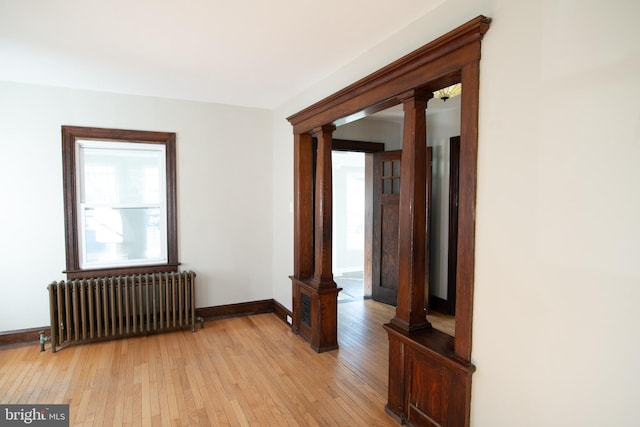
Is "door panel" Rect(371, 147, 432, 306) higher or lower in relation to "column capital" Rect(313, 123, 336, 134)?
lower

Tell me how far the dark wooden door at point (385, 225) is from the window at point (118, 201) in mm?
2754

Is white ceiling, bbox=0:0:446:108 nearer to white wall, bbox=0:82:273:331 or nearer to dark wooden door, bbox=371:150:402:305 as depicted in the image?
white wall, bbox=0:82:273:331

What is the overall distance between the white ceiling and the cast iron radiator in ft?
6.76

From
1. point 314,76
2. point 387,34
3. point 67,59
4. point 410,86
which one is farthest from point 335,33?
point 67,59

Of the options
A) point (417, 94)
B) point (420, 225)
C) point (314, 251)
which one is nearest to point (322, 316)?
point (314, 251)

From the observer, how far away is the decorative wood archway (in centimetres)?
187

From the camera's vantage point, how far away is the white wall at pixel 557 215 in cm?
131

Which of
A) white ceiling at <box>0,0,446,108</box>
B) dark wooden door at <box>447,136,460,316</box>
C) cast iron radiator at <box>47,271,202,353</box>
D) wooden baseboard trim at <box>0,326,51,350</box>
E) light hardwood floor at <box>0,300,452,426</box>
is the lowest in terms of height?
light hardwood floor at <box>0,300,452,426</box>

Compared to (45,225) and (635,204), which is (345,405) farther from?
(45,225)

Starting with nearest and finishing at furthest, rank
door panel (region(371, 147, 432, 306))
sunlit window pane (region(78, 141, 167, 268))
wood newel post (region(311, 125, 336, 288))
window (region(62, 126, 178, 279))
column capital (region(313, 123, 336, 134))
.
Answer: column capital (region(313, 123, 336, 134)) → wood newel post (region(311, 125, 336, 288)) → window (region(62, 126, 178, 279)) → sunlit window pane (region(78, 141, 167, 268)) → door panel (region(371, 147, 432, 306))

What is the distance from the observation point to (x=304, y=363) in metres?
3.22

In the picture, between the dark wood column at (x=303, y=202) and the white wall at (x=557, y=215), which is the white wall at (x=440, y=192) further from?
the white wall at (x=557, y=215)

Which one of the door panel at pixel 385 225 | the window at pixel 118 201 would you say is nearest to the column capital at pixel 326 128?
the door panel at pixel 385 225

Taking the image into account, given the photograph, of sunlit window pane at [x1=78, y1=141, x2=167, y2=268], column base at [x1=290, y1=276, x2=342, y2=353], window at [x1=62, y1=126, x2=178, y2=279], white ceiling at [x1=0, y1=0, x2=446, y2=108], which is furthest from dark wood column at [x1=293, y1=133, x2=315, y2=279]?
sunlit window pane at [x1=78, y1=141, x2=167, y2=268]
